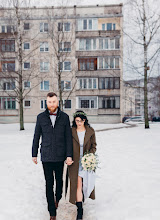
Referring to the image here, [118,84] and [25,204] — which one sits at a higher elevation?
[118,84]

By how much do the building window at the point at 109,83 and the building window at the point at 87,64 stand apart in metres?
2.59

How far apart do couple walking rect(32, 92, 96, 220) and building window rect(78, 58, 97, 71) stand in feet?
115

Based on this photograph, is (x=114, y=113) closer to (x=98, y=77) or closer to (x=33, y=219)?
(x=98, y=77)

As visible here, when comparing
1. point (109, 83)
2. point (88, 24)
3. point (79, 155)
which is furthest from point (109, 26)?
point (79, 155)

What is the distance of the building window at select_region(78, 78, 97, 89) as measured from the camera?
38.7 metres

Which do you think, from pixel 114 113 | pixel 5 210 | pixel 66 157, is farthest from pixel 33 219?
pixel 114 113

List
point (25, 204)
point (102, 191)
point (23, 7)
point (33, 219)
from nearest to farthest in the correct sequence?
1. point (33, 219)
2. point (25, 204)
3. point (102, 191)
4. point (23, 7)

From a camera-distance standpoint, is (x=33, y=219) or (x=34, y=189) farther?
(x=34, y=189)

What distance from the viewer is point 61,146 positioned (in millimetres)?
4273

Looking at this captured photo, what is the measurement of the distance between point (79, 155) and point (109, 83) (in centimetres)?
3477

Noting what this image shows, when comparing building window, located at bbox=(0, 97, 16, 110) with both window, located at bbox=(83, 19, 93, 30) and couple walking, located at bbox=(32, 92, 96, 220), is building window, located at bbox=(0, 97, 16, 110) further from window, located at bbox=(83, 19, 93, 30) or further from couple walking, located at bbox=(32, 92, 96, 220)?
couple walking, located at bbox=(32, 92, 96, 220)

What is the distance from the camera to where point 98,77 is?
38500mm

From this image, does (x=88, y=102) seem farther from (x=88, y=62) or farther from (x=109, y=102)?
(x=88, y=62)

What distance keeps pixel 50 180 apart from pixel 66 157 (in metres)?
0.54
